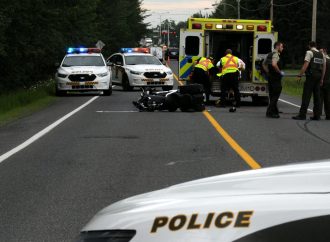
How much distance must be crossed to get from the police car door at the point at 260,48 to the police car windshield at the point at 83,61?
853 centimetres

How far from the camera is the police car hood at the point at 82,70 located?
27.8m

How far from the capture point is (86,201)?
295 inches

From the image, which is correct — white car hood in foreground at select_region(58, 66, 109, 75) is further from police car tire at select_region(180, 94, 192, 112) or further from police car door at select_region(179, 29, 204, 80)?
police car tire at select_region(180, 94, 192, 112)

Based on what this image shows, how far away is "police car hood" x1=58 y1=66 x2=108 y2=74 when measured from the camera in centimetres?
2784

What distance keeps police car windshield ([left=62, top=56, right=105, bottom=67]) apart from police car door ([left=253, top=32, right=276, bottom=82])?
853cm

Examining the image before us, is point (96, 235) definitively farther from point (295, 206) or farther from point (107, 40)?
point (107, 40)

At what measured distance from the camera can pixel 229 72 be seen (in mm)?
20656

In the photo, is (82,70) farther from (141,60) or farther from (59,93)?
(141,60)

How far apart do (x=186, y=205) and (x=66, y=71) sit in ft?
84.1

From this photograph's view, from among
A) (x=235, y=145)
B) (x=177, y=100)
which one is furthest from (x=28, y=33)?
(x=235, y=145)

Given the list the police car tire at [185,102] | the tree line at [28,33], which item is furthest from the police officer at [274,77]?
the tree line at [28,33]

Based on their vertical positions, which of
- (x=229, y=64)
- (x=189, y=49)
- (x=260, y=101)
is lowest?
(x=260, y=101)

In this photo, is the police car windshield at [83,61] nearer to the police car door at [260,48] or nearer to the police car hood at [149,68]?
the police car hood at [149,68]

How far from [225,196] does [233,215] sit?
0.19m
